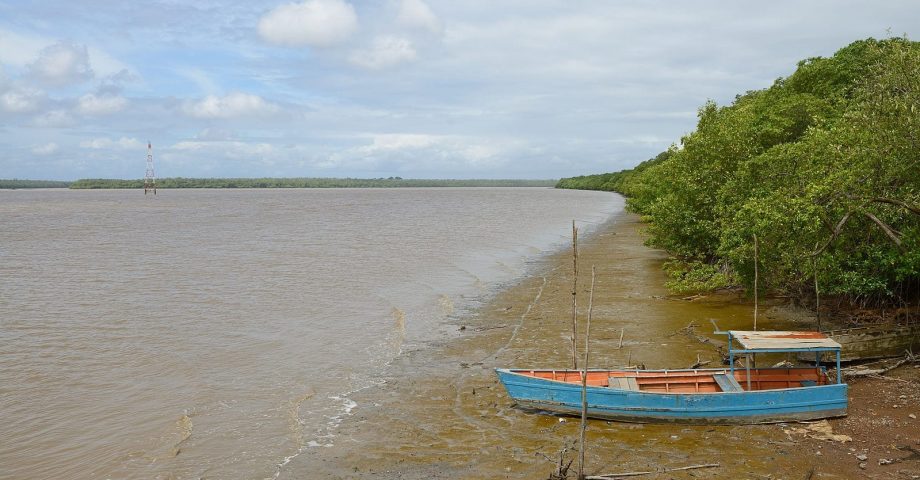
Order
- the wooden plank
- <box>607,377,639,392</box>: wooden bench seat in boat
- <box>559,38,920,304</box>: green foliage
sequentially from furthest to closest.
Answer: <box>559,38,920,304</box>: green foliage, <box>607,377,639,392</box>: wooden bench seat in boat, the wooden plank

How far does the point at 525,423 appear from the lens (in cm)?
1486

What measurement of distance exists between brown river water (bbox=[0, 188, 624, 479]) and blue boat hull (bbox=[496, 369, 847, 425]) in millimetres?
1435

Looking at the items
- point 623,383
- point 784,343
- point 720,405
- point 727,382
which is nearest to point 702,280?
point 727,382

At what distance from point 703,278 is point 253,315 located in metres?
18.8

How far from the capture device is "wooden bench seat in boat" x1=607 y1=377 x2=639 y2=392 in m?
15.4

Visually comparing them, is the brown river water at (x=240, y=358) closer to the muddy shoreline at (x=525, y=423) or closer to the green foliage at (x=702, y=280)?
the muddy shoreline at (x=525, y=423)

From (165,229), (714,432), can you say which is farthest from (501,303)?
(165,229)

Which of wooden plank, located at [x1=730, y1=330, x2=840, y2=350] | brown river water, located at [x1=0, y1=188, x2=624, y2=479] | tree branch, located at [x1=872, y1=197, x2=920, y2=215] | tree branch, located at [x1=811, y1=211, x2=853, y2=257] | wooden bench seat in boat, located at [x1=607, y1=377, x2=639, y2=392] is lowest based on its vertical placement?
brown river water, located at [x1=0, y1=188, x2=624, y2=479]

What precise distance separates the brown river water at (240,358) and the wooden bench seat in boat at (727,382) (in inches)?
161

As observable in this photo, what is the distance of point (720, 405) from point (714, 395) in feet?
0.84

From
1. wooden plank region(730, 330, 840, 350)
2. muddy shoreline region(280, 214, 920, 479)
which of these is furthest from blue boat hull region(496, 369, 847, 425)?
wooden plank region(730, 330, 840, 350)

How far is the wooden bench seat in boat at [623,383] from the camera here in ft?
50.5

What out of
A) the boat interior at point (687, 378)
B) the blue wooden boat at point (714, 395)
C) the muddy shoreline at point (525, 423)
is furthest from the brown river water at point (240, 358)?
the boat interior at point (687, 378)

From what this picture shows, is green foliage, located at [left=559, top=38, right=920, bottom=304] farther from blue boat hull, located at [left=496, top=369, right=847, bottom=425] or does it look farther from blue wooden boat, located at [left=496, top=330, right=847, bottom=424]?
blue boat hull, located at [left=496, top=369, right=847, bottom=425]
